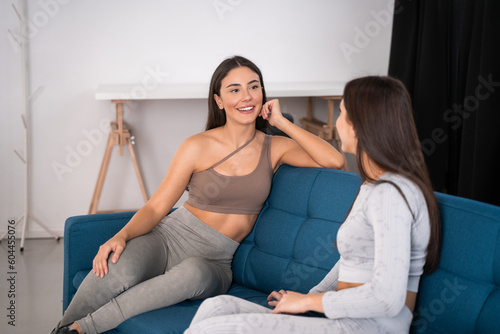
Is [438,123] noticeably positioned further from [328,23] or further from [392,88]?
[392,88]

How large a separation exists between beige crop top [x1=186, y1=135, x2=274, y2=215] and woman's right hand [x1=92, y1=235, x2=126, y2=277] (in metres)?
0.38

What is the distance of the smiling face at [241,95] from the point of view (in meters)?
2.36

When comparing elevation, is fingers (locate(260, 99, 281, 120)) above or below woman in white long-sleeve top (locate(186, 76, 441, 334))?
above

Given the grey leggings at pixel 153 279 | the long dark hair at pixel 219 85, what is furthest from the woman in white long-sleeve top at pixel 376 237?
the long dark hair at pixel 219 85

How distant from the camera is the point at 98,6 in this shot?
13.8 feet

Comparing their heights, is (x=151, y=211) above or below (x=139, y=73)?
below

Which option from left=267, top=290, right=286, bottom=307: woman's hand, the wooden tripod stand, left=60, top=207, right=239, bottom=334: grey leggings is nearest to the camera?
left=267, top=290, right=286, bottom=307: woman's hand

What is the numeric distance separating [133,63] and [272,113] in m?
2.17

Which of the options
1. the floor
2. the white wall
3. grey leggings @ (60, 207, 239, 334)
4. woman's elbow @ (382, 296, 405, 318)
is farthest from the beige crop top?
the white wall

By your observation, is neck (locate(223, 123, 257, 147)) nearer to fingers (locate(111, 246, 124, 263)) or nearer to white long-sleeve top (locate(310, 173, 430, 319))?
fingers (locate(111, 246, 124, 263))

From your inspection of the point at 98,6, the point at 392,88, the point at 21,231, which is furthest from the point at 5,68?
the point at 392,88

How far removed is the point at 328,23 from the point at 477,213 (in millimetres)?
3090

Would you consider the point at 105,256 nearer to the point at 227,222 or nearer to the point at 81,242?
the point at 81,242

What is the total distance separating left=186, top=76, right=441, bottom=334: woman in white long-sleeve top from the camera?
57.2 inches
